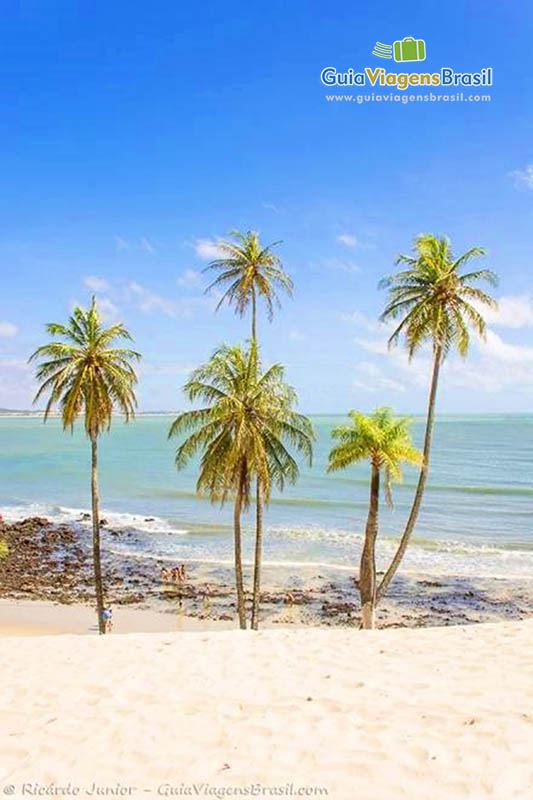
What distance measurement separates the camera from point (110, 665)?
8469 mm

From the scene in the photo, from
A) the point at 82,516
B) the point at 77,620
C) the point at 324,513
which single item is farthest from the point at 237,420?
the point at 82,516

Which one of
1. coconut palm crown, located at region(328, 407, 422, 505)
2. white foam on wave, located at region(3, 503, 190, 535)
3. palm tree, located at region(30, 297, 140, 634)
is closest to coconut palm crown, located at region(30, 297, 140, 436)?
palm tree, located at region(30, 297, 140, 634)

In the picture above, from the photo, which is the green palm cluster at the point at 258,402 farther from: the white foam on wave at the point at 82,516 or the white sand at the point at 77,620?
the white foam on wave at the point at 82,516

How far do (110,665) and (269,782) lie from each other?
171 inches

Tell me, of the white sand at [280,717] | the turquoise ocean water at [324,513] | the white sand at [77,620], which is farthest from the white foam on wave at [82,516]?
the white sand at [280,717]

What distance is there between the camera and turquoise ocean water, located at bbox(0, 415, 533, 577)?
32.1 m

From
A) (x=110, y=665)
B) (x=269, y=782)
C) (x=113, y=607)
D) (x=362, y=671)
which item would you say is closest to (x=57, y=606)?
(x=113, y=607)

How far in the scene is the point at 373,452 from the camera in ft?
53.2

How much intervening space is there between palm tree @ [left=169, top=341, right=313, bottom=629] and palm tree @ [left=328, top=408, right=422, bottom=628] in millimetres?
1235

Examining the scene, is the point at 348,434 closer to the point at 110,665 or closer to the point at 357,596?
the point at 110,665

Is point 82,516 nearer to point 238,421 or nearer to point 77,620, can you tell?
point 77,620

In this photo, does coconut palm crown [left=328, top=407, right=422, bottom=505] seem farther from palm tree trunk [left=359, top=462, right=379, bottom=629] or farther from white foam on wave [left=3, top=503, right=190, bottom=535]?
white foam on wave [left=3, top=503, right=190, bottom=535]

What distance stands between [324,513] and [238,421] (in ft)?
95.6

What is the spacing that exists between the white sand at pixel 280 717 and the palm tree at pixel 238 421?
743 cm
